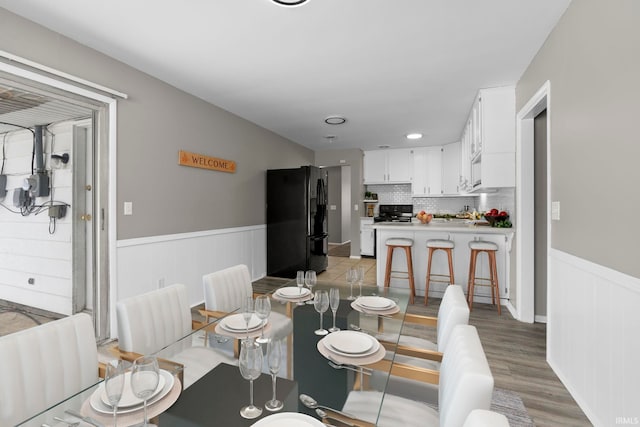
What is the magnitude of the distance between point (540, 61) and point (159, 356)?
3.43 meters

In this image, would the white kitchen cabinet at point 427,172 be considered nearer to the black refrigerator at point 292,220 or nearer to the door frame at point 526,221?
the black refrigerator at point 292,220

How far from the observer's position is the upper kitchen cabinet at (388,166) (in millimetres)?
6934

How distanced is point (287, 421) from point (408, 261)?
326cm

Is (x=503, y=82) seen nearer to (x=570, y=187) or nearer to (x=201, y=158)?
(x=570, y=187)

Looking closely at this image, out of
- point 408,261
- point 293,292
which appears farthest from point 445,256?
point 293,292

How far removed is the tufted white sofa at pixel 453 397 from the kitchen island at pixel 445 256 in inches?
114

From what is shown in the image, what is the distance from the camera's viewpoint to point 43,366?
3.71ft

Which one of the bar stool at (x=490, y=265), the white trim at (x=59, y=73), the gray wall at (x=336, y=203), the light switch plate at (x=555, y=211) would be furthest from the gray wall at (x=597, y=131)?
the gray wall at (x=336, y=203)

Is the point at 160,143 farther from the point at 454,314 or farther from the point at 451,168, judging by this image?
the point at 451,168

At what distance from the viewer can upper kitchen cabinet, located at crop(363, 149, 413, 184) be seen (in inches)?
273

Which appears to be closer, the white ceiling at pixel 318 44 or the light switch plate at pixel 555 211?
the white ceiling at pixel 318 44

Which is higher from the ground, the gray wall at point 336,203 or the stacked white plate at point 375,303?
the gray wall at point 336,203

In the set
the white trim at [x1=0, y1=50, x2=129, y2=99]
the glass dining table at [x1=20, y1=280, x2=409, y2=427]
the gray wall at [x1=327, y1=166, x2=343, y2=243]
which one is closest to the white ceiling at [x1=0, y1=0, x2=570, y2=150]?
the white trim at [x1=0, y1=50, x2=129, y2=99]

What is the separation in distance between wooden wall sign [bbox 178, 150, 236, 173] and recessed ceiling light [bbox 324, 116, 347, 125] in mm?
1573
